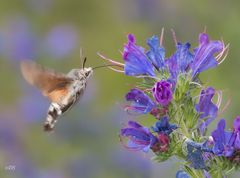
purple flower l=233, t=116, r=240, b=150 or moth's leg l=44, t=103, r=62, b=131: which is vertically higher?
moth's leg l=44, t=103, r=62, b=131

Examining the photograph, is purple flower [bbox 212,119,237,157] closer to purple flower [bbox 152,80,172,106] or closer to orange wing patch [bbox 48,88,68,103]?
purple flower [bbox 152,80,172,106]

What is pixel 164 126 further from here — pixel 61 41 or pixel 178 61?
pixel 61 41

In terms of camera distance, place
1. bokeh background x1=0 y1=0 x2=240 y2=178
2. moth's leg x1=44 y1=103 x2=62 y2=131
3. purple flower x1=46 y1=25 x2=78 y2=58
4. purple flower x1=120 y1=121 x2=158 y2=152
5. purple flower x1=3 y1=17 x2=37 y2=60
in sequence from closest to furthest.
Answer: purple flower x1=120 y1=121 x2=158 y2=152 → moth's leg x1=44 y1=103 x2=62 y2=131 → bokeh background x1=0 y1=0 x2=240 y2=178 → purple flower x1=46 y1=25 x2=78 y2=58 → purple flower x1=3 y1=17 x2=37 y2=60

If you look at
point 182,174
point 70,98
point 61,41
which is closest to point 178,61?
point 182,174

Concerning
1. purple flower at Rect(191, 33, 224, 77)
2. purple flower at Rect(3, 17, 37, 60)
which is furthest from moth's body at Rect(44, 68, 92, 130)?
purple flower at Rect(3, 17, 37, 60)

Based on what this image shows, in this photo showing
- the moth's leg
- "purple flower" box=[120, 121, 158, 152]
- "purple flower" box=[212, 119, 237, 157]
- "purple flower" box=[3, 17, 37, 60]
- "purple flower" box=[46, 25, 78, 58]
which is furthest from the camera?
"purple flower" box=[3, 17, 37, 60]

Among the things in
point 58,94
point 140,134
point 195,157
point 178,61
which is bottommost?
point 195,157
